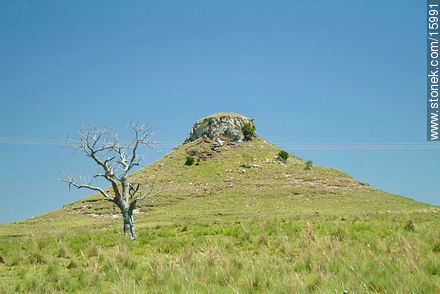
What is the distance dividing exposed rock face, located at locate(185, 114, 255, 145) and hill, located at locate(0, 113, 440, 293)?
1.16ft

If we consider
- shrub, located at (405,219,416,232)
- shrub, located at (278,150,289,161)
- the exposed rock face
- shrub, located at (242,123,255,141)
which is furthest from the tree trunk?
shrub, located at (242,123,255,141)

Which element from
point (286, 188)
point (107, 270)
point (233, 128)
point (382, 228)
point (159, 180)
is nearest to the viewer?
point (107, 270)

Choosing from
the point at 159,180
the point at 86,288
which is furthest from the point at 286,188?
the point at 86,288

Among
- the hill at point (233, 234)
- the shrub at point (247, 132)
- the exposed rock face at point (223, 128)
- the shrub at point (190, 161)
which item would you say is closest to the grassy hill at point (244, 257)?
the hill at point (233, 234)

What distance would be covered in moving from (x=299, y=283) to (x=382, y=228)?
1083 centimetres

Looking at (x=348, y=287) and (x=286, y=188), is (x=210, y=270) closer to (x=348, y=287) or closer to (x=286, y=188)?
(x=348, y=287)

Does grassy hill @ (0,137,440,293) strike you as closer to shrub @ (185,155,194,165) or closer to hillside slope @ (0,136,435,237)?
hillside slope @ (0,136,435,237)

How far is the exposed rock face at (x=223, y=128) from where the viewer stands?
11019 cm

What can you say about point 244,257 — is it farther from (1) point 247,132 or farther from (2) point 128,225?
(1) point 247,132

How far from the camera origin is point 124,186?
21.7 metres

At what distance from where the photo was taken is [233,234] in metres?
15.2

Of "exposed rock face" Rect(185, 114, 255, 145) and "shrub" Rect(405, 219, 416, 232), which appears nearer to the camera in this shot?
"shrub" Rect(405, 219, 416, 232)

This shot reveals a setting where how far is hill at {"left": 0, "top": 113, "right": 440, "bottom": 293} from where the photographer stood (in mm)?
6211

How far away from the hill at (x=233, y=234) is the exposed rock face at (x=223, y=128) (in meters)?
0.35
